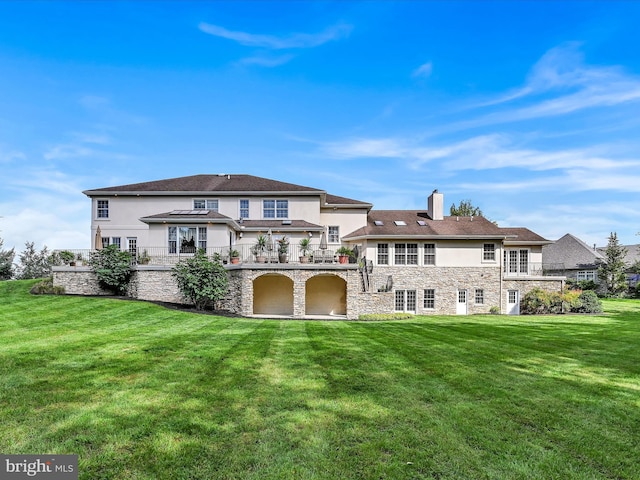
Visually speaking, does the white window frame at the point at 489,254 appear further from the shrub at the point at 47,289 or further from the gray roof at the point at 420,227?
the shrub at the point at 47,289

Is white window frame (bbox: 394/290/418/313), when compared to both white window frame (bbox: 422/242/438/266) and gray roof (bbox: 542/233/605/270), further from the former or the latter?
gray roof (bbox: 542/233/605/270)

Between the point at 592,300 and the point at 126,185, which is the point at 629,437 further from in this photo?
the point at 126,185

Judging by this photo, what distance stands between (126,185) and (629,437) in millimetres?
31582

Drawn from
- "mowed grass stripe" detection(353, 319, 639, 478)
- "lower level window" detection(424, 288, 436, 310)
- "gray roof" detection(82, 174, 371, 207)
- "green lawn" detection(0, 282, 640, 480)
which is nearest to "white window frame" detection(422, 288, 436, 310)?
"lower level window" detection(424, 288, 436, 310)

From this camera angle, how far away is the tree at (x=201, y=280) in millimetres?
19422

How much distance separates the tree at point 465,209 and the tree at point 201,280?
38350mm

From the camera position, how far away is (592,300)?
25359 mm

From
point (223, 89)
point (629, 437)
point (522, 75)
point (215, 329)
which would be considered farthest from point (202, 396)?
point (522, 75)

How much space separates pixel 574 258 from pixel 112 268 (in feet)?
180

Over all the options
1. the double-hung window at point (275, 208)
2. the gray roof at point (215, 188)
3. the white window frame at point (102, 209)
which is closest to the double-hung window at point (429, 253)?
the gray roof at point (215, 188)

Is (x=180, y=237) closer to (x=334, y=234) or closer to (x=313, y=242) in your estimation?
(x=313, y=242)

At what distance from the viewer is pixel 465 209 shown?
4978 centimetres

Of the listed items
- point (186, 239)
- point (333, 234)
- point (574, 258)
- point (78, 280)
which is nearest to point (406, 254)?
point (333, 234)

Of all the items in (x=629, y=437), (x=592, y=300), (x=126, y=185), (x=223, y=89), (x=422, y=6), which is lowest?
(x=592, y=300)
